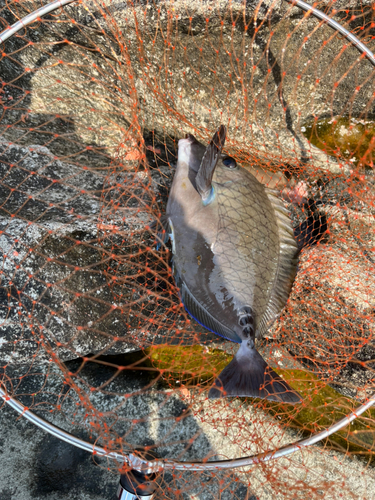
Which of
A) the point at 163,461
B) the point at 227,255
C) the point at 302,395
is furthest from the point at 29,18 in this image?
the point at 302,395

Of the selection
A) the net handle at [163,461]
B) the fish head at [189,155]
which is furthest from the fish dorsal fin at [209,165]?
the net handle at [163,461]

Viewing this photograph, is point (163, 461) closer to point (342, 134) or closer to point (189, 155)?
point (189, 155)

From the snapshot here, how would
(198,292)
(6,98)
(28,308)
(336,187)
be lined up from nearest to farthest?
(28,308) → (198,292) → (6,98) → (336,187)

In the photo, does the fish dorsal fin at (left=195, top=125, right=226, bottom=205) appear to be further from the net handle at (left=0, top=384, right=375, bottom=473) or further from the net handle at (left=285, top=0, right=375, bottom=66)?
the net handle at (left=0, top=384, right=375, bottom=473)

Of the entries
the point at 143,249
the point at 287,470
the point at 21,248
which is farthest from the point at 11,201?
the point at 287,470

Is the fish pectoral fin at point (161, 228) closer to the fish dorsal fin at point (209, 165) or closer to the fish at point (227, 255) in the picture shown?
the fish at point (227, 255)

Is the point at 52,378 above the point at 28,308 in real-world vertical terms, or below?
below

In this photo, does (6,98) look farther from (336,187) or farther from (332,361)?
(332,361)
